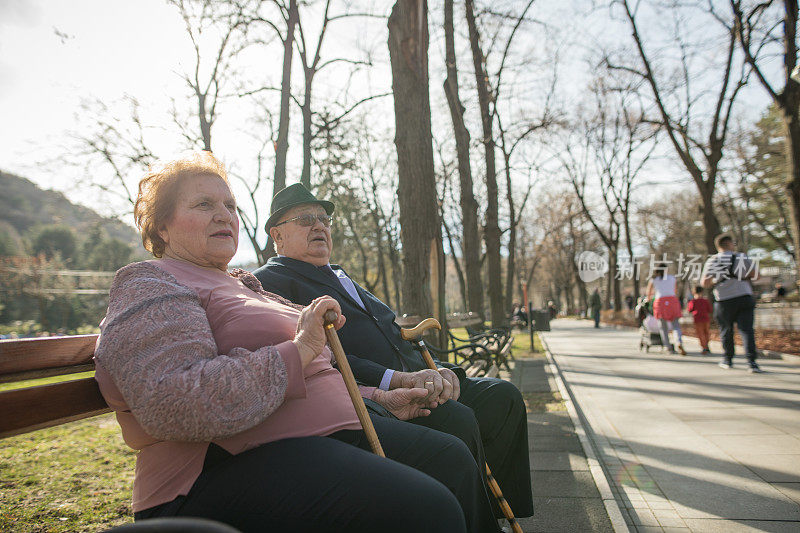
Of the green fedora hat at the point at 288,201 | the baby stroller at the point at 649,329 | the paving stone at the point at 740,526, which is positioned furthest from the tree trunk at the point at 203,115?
the paving stone at the point at 740,526

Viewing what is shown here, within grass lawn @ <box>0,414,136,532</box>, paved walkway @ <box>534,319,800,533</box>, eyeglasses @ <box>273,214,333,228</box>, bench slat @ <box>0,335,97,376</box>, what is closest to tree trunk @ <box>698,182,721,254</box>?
paved walkway @ <box>534,319,800,533</box>

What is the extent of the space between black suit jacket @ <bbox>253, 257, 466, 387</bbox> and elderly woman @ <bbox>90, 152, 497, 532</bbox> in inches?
34.1

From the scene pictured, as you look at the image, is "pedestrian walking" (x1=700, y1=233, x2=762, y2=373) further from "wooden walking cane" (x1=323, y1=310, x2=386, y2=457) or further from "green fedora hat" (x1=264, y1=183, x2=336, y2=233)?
"wooden walking cane" (x1=323, y1=310, x2=386, y2=457)

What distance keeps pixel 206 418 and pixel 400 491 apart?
568 millimetres

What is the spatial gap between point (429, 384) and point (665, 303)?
1018 cm

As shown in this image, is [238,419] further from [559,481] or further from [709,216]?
[709,216]

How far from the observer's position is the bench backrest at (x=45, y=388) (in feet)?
4.65

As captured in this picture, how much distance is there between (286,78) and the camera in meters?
11.1

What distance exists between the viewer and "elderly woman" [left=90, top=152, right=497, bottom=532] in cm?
139

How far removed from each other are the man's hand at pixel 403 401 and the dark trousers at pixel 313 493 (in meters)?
0.76

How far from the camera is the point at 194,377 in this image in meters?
1.38

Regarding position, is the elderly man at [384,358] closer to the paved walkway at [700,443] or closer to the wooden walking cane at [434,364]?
the wooden walking cane at [434,364]

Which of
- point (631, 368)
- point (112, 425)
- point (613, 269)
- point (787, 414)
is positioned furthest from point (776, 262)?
point (112, 425)

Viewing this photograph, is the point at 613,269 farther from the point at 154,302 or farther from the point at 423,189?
the point at 154,302
